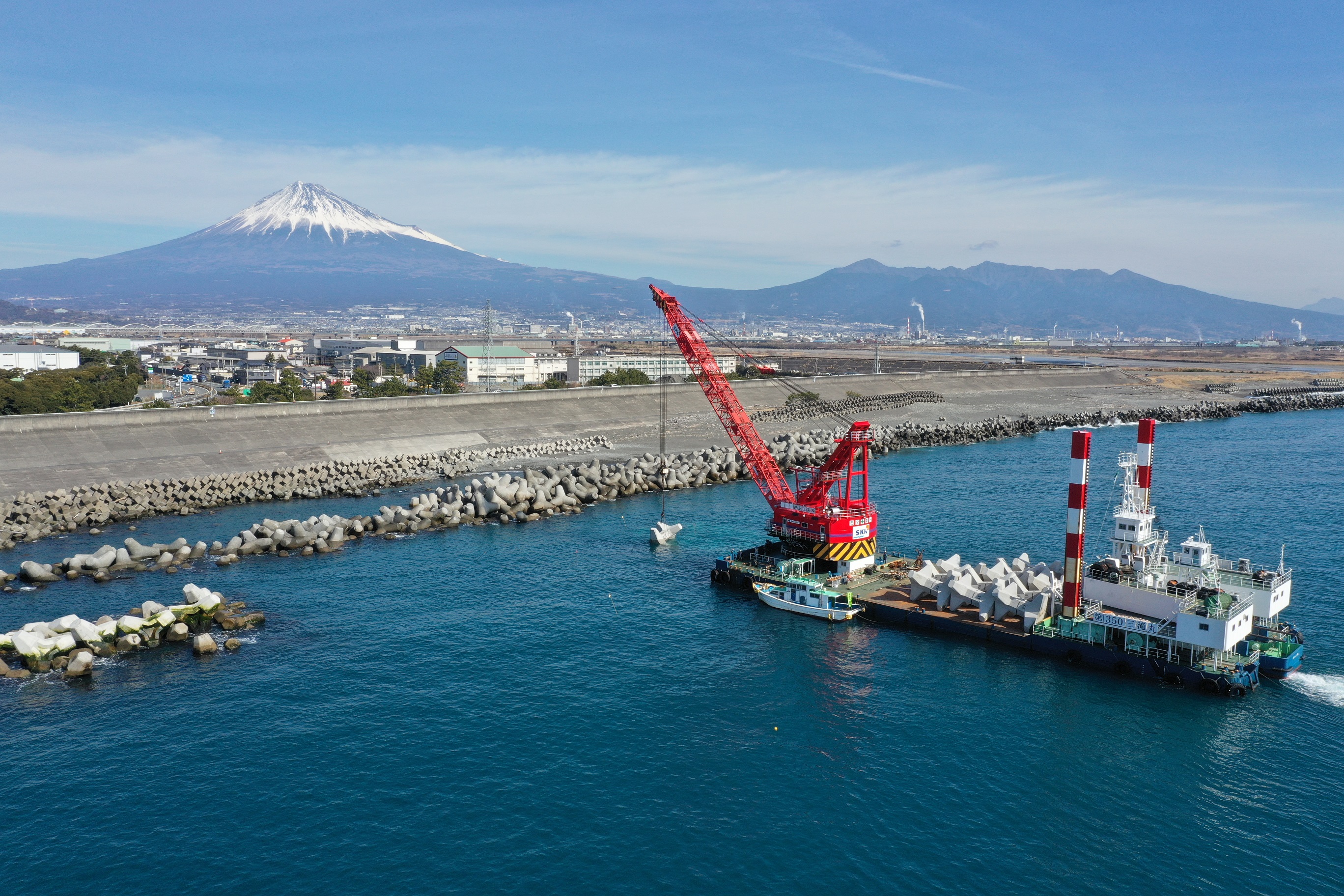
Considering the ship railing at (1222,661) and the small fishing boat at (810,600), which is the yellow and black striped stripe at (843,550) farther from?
the ship railing at (1222,661)

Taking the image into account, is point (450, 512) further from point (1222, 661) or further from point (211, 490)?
point (1222, 661)

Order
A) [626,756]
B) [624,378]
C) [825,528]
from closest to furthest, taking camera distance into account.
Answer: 1. [626,756]
2. [825,528]
3. [624,378]

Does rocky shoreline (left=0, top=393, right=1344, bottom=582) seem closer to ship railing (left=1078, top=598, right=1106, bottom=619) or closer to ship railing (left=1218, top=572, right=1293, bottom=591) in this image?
ship railing (left=1078, top=598, right=1106, bottom=619)

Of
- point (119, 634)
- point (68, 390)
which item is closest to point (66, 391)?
point (68, 390)

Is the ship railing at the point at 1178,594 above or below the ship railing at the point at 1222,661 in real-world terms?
above

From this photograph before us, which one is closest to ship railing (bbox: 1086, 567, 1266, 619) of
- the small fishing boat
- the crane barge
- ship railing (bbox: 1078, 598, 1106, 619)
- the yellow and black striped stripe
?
ship railing (bbox: 1078, 598, 1106, 619)

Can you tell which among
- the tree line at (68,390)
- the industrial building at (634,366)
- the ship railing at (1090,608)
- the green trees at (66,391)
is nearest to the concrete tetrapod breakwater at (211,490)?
the green trees at (66,391)
